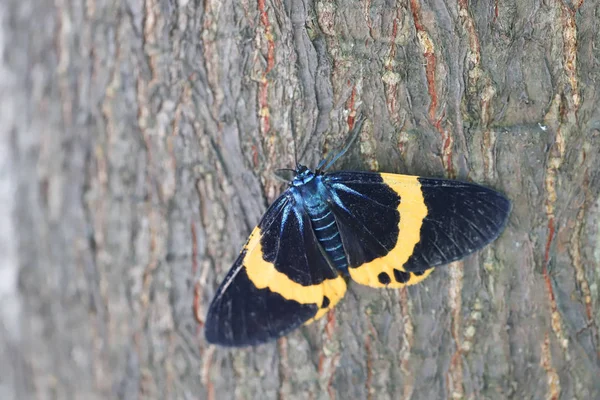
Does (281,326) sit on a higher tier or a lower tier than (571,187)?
lower

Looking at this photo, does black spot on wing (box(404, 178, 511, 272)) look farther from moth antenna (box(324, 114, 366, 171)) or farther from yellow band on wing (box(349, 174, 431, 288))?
moth antenna (box(324, 114, 366, 171))

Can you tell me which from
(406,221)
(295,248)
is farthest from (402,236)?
(295,248)

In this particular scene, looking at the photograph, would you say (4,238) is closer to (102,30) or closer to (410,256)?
(102,30)

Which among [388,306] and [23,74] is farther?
[388,306]

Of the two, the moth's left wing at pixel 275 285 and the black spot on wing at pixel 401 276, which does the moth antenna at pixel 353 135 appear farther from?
the black spot on wing at pixel 401 276

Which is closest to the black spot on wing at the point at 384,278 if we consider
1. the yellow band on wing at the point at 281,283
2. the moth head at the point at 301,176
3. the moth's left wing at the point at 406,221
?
the moth's left wing at the point at 406,221

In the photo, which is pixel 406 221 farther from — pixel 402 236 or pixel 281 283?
pixel 281 283

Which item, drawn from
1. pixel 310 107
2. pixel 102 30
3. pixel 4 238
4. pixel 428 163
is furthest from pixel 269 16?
pixel 4 238
